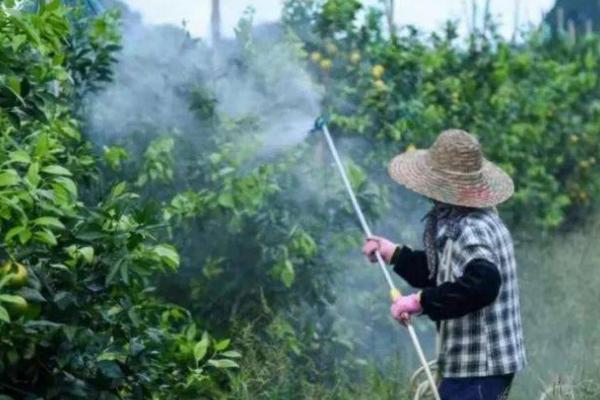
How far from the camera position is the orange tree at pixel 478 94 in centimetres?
702

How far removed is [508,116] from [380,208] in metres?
1.78

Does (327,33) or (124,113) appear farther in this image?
(327,33)

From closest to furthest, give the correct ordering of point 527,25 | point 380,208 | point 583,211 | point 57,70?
1. point 57,70
2. point 380,208
3. point 583,211
4. point 527,25

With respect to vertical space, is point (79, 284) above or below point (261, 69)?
above

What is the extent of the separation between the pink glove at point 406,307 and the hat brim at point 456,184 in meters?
0.35

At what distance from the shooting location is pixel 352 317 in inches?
264

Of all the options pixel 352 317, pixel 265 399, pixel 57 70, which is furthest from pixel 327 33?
pixel 57 70

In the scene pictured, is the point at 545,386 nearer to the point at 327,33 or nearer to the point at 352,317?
the point at 352,317

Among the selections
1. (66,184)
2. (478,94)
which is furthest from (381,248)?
(478,94)

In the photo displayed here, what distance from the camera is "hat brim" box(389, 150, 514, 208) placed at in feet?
14.6

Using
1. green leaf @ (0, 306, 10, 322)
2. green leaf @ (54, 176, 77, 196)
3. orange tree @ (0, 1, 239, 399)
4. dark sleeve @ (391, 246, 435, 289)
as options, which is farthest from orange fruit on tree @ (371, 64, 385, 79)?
green leaf @ (0, 306, 10, 322)

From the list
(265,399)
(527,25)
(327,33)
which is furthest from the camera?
(527,25)

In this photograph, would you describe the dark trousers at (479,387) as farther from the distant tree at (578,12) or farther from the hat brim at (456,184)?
the distant tree at (578,12)

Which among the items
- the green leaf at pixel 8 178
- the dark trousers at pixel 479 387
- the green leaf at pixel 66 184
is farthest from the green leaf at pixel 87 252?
the dark trousers at pixel 479 387
